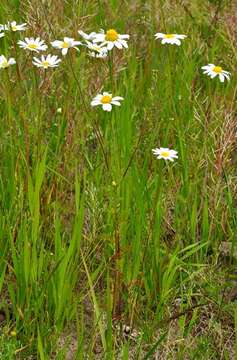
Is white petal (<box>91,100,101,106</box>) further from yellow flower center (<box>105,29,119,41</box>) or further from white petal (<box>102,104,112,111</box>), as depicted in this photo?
yellow flower center (<box>105,29,119,41</box>)

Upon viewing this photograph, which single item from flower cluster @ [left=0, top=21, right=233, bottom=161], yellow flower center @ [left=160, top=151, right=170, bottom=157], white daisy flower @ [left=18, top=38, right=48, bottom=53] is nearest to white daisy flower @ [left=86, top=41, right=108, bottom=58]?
flower cluster @ [left=0, top=21, right=233, bottom=161]

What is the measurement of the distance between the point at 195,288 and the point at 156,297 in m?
0.15

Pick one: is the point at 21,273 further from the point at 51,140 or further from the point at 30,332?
the point at 51,140

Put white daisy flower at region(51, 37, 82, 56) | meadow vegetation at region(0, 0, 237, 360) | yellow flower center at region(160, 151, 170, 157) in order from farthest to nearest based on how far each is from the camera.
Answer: white daisy flower at region(51, 37, 82, 56), yellow flower center at region(160, 151, 170, 157), meadow vegetation at region(0, 0, 237, 360)

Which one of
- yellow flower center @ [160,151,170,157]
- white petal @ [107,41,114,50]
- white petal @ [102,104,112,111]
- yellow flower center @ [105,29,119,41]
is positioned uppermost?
yellow flower center @ [105,29,119,41]

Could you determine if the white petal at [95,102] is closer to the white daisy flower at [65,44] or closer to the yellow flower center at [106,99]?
the yellow flower center at [106,99]

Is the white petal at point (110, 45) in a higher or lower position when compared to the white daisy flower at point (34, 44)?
higher

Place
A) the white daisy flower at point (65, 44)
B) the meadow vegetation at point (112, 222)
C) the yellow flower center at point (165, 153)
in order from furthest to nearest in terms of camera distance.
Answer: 1. the white daisy flower at point (65, 44)
2. the yellow flower center at point (165, 153)
3. the meadow vegetation at point (112, 222)

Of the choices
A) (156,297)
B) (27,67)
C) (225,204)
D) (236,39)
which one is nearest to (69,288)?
(156,297)

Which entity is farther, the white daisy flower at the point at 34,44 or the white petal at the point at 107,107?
the white daisy flower at the point at 34,44

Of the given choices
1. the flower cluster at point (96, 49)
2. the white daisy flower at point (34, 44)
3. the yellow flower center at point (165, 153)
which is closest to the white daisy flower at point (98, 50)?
the flower cluster at point (96, 49)

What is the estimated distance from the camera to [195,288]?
2.28m

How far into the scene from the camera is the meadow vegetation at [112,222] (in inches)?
80.7

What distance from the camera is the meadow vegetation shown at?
6.73 feet
